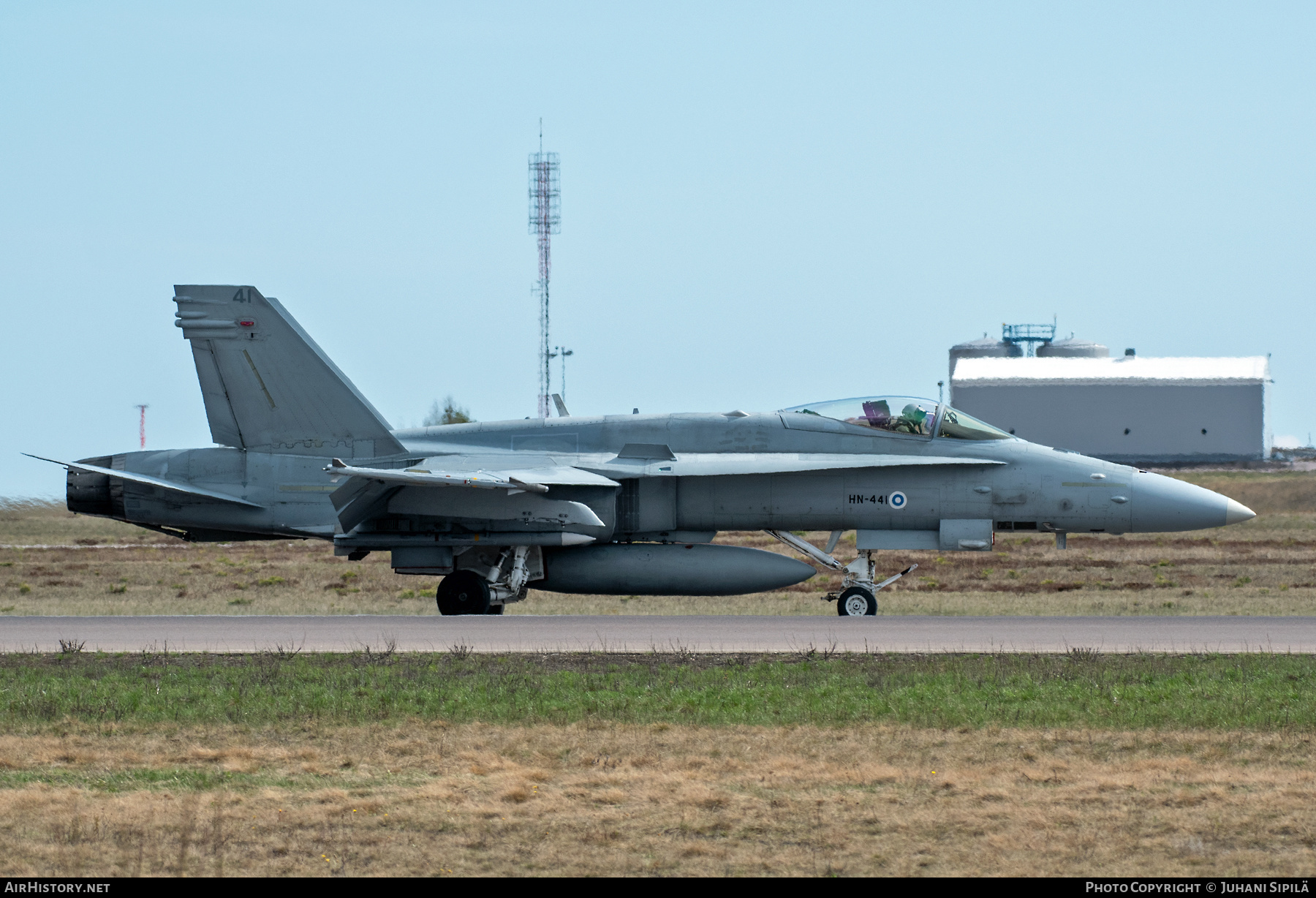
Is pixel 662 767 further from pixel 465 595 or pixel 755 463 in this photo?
pixel 465 595

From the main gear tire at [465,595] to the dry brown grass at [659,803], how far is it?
956 centimetres

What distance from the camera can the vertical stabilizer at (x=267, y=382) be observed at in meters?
19.8

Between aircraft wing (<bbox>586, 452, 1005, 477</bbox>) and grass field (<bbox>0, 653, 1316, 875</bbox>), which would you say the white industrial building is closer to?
aircraft wing (<bbox>586, 452, 1005, 477</bbox>)

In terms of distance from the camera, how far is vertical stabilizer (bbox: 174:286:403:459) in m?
19.8

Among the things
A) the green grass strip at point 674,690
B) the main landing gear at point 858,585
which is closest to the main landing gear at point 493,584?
the main landing gear at point 858,585

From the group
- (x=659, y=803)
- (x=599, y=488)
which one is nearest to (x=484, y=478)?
(x=599, y=488)

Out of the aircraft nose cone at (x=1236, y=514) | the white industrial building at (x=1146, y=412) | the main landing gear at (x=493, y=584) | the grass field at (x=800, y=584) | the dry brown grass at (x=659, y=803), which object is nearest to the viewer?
the dry brown grass at (x=659, y=803)

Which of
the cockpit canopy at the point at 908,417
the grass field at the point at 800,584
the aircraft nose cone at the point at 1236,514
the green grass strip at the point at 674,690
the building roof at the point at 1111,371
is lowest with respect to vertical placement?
the grass field at the point at 800,584

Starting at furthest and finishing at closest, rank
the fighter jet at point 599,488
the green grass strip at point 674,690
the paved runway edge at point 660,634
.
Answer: the fighter jet at point 599,488 → the paved runway edge at point 660,634 → the green grass strip at point 674,690

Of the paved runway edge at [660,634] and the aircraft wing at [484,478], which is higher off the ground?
the aircraft wing at [484,478]

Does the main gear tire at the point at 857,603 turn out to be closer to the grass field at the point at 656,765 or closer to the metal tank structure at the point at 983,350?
the grass field at the point at 656,765

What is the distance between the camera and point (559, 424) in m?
20.4

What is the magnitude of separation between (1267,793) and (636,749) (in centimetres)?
380
